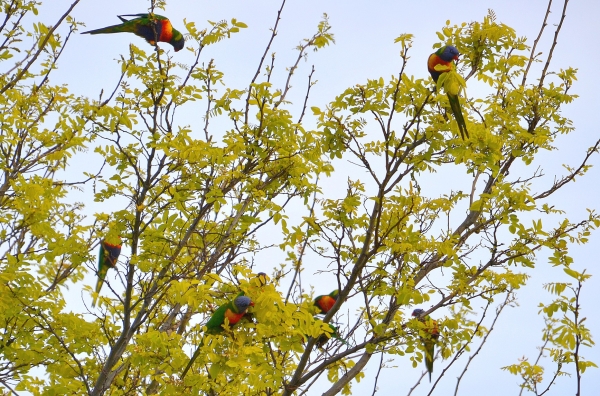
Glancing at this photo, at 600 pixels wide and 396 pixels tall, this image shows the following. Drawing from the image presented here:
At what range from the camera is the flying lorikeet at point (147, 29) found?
217 inches

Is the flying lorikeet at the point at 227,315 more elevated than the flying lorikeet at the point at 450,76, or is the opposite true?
the flying lorikeet at the point at 450,76

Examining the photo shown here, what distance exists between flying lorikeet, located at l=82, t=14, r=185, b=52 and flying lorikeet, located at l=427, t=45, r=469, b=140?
276 cm

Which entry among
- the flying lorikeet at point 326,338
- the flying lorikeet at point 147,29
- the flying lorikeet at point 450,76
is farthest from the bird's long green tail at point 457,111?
the flying lorikeet at point 147,29

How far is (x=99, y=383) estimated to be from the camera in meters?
4.27

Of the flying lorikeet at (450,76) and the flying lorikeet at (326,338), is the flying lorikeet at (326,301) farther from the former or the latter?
the flying lorikeet at (450,76)

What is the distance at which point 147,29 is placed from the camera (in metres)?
5.61

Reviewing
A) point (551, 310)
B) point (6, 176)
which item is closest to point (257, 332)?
point (551, 310)

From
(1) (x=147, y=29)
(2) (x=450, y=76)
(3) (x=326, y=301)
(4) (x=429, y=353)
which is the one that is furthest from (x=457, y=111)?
(1) (x=147, y=29)

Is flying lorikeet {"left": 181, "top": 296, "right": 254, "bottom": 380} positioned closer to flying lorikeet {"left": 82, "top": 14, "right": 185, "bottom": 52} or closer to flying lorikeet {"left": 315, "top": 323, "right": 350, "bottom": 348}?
flying lorikeet {"left": 315, "top": 323, "right": 350, "bottom": 348}

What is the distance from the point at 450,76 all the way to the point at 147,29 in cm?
352

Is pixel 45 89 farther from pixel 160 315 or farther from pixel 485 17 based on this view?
pixel 485 17

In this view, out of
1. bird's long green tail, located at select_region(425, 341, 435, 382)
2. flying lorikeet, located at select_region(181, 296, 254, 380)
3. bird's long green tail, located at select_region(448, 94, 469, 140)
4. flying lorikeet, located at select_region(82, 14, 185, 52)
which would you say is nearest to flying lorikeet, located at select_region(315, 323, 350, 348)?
bird's long green tail, located at select_region(425, 341, 435, 382)

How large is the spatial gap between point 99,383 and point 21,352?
119 cm

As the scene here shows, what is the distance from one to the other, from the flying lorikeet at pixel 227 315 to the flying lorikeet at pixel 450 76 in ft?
6.27
